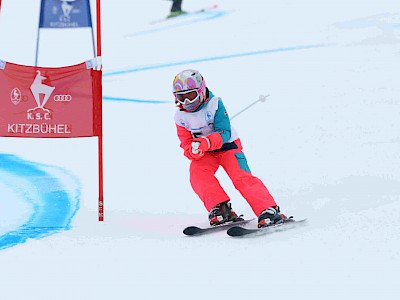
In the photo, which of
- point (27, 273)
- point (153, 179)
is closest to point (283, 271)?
point (27, 273)

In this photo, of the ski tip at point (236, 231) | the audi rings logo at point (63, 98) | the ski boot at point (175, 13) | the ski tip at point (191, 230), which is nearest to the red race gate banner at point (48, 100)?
the audi rings logo at point (63, 98)

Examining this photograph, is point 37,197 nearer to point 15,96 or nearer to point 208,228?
point 15,96

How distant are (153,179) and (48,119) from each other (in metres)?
1.86

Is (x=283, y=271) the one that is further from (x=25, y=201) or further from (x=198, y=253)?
(x=25, y=201)

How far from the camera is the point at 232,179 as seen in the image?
19.0 feet

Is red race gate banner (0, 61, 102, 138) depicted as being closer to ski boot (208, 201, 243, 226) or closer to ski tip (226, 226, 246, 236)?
ski boot (208, 201, 243, 226)

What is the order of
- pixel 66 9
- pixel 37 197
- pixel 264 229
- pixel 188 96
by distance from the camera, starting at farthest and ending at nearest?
pixel 37 197, pixel 66 9, pixel 188 96, pixel 264 229

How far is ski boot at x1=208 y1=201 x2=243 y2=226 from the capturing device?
5.65 meters

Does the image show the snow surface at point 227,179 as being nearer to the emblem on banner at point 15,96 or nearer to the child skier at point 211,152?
the child skier at point 211,152

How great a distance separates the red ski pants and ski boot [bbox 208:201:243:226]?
4 cm

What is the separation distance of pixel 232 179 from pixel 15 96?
1702 millimetres

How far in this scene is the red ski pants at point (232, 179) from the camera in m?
5.60

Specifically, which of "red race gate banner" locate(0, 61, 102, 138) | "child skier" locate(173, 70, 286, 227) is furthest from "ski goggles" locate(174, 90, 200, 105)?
"red race gate banner" locate(0, 61, 102, 138)

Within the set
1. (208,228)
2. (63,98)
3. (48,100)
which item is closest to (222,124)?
(208,228)
